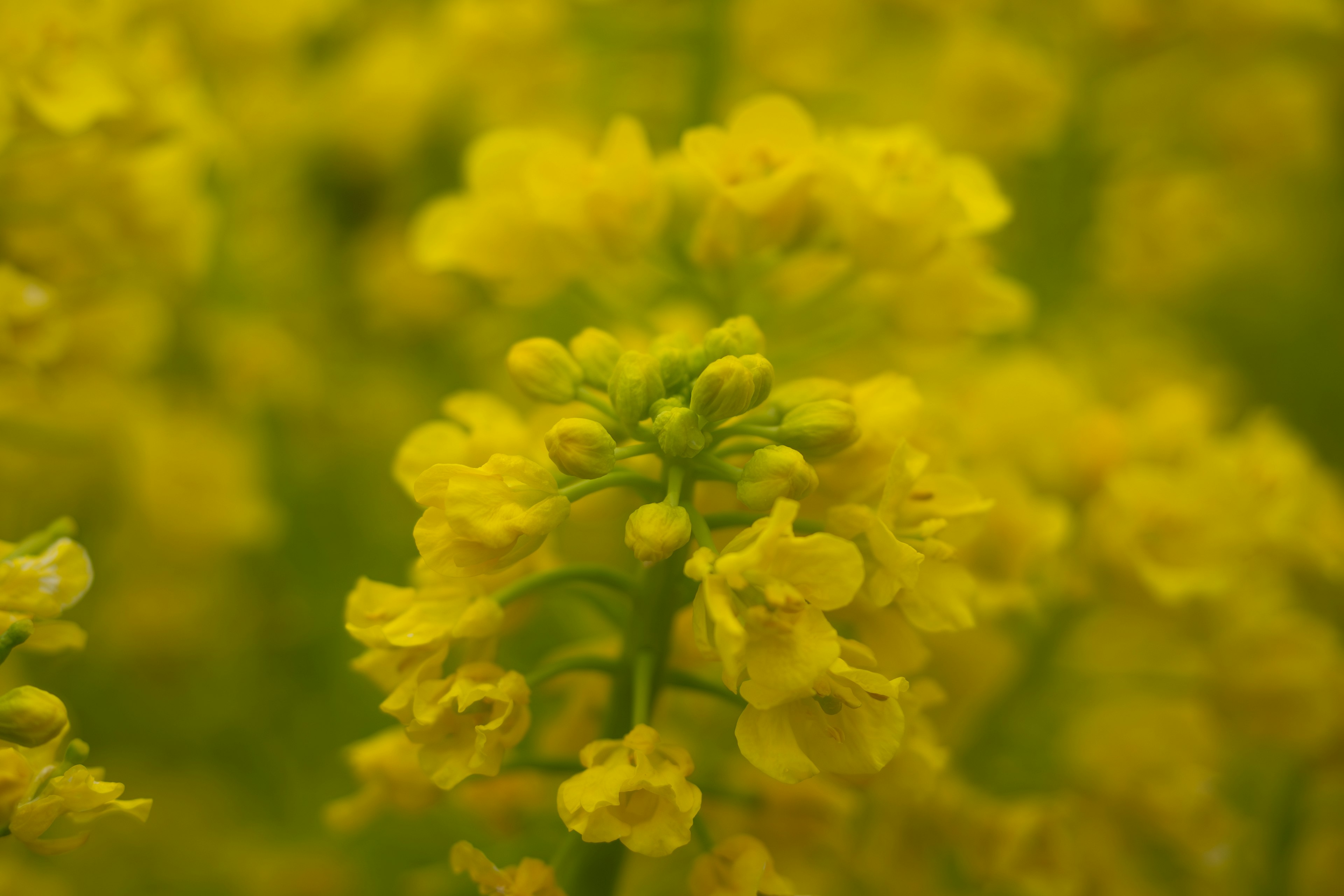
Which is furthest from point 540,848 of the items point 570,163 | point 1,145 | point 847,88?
point 847,88

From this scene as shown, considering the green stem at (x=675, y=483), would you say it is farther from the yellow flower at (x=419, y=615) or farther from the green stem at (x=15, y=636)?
the green stem at (x=15, y=636)

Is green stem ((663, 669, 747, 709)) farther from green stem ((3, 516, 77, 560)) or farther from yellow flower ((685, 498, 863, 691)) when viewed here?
green stem ((3, 516, 77, 560))

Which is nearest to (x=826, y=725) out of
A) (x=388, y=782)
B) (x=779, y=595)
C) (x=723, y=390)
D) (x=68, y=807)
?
(x=779, y=595)

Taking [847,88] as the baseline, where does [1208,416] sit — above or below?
below

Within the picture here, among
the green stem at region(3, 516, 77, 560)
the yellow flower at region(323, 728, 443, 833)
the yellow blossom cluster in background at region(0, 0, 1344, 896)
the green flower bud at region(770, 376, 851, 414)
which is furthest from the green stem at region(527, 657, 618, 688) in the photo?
the green stem at region(3, 516, 77, 560)

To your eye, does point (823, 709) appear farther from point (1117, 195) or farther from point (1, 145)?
point (1117, 195)

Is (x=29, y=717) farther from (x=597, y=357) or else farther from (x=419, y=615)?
(x=597, y=357)

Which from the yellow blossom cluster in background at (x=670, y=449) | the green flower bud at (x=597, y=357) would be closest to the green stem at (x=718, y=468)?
the yellow blossom cluster in background at (x=670, y=449)

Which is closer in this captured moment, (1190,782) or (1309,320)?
(1190,782)
